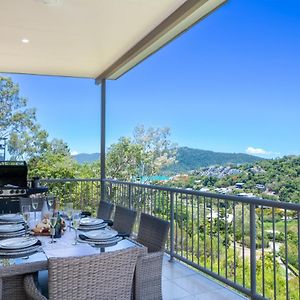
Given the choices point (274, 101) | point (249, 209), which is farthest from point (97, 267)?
point (274, 101)

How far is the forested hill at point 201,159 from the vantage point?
4.59 m

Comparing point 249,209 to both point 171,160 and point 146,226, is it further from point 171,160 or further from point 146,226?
point 171,160

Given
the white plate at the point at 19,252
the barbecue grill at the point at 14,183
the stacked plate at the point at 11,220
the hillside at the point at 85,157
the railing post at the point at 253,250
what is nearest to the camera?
the white plate at the point at 19,252

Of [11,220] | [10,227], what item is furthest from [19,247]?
[11,220]

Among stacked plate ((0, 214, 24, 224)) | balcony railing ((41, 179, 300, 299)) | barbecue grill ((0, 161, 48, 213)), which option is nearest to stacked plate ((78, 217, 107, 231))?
stacked plate ((0, 214, 24, 224))

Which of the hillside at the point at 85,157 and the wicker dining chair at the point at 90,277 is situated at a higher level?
the hillside at the point at 85,157

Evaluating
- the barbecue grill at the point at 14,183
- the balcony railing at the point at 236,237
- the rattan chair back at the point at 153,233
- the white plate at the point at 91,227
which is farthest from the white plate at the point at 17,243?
the barbecue grill at the point at 14,183

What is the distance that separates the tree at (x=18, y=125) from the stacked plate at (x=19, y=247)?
493 centimetres

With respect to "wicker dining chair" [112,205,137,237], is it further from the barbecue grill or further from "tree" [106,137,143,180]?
"tree" [106,137,143,180]

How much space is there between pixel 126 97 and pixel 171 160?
266cm

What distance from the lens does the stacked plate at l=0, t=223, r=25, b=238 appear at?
7.22 feet

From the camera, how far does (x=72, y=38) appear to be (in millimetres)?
4465

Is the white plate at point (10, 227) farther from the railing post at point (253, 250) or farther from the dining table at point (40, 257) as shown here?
the railing post at point (253, 250)

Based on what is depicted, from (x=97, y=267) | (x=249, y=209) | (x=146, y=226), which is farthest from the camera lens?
(x=249, y=209)
